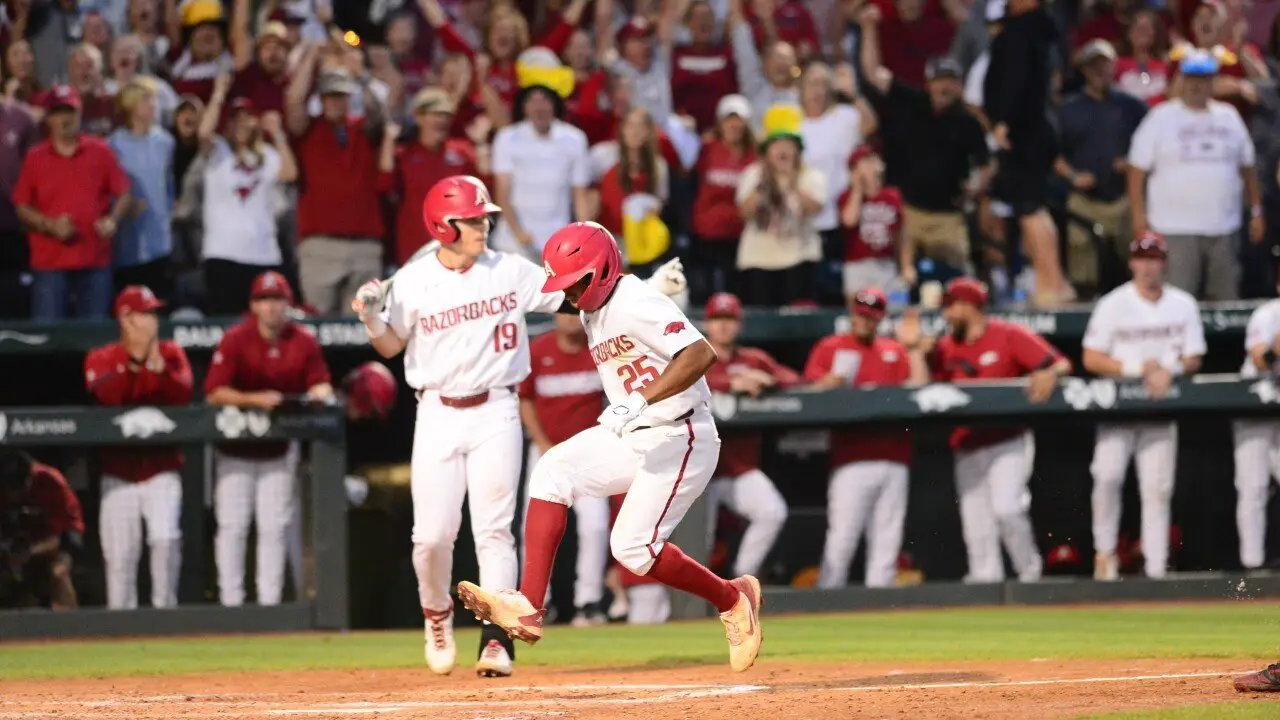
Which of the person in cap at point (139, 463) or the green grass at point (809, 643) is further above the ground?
the person in cap at point (139, 463)

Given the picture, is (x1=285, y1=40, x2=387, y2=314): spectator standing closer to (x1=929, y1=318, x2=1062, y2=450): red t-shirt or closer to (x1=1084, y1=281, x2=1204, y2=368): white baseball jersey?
(x1=929, y1=318, x2=1062, y2=450): red t-shirt

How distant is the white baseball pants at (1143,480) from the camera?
417 inches

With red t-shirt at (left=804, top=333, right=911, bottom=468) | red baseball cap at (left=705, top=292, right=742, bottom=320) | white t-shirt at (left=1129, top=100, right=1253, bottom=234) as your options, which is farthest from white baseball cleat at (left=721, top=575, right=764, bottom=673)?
white t-shirt at (left=1129, top=100, right=1253, bottom=234)

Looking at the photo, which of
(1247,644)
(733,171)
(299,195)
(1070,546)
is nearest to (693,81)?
(733,171)

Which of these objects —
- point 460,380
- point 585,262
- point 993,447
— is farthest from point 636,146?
point 585,262

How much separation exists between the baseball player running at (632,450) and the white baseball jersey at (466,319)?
3.27ft

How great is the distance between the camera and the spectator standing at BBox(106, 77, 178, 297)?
11.9m

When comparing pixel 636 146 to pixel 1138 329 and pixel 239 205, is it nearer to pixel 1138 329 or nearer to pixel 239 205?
pixel 239 205

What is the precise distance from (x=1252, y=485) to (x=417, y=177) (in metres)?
5.56

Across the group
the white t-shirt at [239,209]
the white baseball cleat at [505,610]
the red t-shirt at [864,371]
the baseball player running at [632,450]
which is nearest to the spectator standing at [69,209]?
the white t-shirt at [239,209]

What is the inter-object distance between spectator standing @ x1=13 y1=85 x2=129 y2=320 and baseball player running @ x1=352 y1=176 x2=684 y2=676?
4117 mm

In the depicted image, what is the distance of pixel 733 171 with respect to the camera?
12.4 metres

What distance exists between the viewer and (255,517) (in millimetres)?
10164

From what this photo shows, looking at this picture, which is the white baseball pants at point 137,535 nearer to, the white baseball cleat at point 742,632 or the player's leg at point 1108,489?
the white baseball cleat at point 742,632
